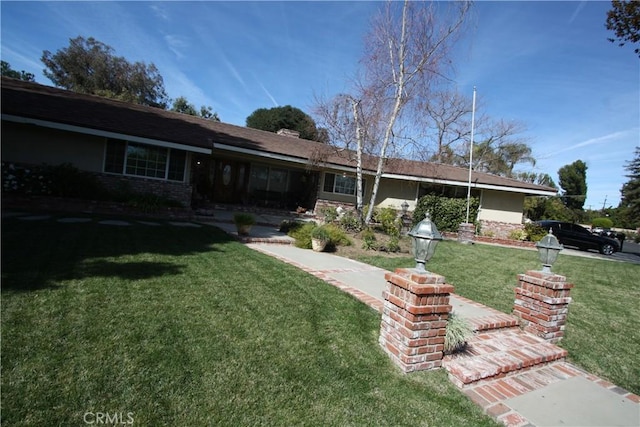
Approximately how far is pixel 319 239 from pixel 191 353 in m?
5.88

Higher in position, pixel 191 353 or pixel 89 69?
pixel 89 69

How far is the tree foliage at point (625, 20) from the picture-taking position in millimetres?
9320

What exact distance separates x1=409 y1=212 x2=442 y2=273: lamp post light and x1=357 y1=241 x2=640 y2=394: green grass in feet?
8.20

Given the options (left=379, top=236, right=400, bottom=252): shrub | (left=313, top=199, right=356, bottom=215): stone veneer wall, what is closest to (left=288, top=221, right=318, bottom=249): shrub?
(left=379, top=236, right=400, bottom=252): shrub

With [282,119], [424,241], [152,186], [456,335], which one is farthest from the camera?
[282,119]

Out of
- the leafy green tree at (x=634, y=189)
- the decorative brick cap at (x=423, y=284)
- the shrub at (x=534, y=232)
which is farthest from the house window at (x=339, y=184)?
the leafy green tree at (x=634, y=189)

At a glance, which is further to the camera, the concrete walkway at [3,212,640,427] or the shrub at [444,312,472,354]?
the shrub at [444,312,472,354]

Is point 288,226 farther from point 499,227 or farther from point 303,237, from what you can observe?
point 499,227

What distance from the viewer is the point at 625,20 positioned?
9578mm

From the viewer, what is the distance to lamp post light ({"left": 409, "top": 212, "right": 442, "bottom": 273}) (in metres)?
3.25

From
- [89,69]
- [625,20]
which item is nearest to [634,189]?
[625,20]

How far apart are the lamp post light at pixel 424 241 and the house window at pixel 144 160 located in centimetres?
1121

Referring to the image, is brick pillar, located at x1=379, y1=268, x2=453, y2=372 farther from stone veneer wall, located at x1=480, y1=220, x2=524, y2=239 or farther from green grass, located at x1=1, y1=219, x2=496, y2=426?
stone veneer wall, located at x1=480, y1=220, x2=524, y2=239

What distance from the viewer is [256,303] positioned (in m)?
4.05
